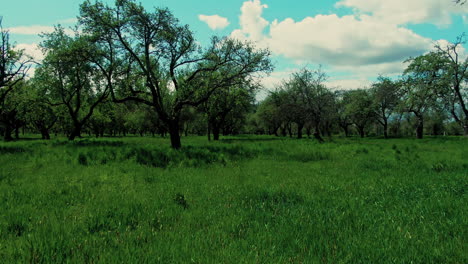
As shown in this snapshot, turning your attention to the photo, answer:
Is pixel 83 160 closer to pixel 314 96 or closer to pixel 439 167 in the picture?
pixel 439 167

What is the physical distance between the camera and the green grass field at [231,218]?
337 cm

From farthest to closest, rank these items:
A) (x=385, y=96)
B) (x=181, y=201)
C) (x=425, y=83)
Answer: (x=385, y=96)
(x=425, y=83)
(x=181, y=201)

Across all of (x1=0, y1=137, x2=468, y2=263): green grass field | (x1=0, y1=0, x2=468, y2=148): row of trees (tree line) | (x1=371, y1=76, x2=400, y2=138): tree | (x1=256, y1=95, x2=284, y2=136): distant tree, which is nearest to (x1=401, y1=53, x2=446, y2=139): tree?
(x1=0, y1=0, x2=468, y2=148): row of trees (tree line)

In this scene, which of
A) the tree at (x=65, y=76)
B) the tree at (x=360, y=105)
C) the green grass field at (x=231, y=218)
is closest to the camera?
the green grass field at (x=231, y=218)

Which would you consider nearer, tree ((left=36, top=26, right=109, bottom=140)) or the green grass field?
the green grass field

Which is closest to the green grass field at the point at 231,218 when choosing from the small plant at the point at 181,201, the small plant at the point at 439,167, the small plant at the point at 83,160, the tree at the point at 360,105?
the small plant at the point at 181,201

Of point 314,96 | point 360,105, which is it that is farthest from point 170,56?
point 360,105

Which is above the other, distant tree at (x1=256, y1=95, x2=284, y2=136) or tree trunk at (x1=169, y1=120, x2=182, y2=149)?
distant tree at (x1=256, y1=95, x2=284, y2=136)

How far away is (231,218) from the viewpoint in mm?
4695

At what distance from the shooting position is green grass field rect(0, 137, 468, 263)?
3371mm

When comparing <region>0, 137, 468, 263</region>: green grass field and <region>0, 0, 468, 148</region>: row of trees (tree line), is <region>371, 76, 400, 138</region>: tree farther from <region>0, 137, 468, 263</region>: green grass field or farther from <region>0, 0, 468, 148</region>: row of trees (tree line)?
<region>0, 137, 468, 263</region>: green grass field

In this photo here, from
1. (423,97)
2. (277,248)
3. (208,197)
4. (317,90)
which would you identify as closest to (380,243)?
(277,248)

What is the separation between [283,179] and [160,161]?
649 centimetres

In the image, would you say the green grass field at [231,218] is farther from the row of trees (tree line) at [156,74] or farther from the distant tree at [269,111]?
the distant tree at [269,111]
